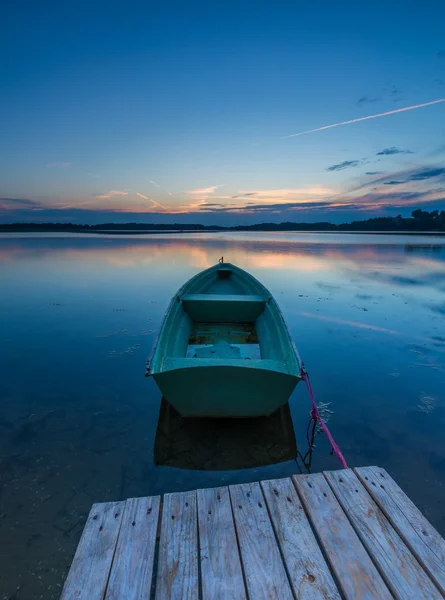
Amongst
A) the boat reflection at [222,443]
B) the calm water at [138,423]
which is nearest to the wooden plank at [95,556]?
the calm water at [138,423]

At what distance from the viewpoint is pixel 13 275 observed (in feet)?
68.6

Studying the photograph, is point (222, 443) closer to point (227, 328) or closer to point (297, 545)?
point (297, 545)

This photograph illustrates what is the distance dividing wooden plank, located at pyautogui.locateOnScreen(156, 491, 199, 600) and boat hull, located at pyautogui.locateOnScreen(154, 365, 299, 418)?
71.4 inches

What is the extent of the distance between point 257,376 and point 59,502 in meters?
3.08

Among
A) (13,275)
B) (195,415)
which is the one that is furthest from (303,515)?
(13,275)

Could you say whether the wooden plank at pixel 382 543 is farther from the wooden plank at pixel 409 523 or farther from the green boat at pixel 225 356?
the green boat at pixel 225 356

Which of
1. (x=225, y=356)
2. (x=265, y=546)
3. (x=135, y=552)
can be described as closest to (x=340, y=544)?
(x=265, y=546)

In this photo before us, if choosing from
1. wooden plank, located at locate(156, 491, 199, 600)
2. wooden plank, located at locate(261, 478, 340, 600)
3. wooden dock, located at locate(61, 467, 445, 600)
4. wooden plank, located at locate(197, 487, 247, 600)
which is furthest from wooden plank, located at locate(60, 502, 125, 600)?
wooden plank, located at locate(261, 478, 340, 600)

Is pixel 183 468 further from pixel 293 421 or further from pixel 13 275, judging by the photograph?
pixel 13 275

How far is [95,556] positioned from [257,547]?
3.83 feet

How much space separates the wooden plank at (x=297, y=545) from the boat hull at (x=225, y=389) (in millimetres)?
1702

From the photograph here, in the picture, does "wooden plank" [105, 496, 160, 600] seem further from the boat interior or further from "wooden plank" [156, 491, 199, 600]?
the boat interior

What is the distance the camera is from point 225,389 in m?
4.67

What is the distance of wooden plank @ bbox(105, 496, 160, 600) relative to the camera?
2078 millimetres
